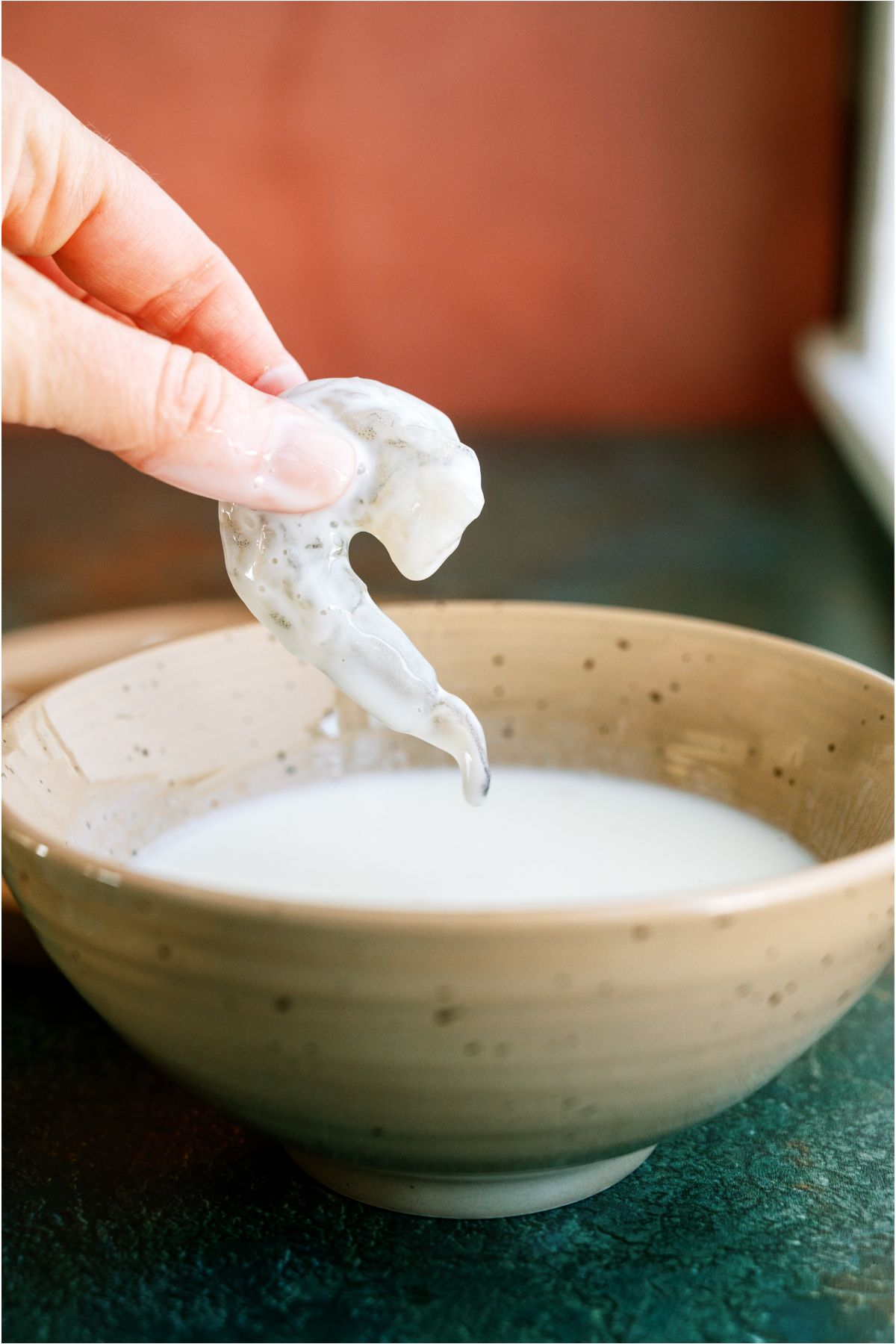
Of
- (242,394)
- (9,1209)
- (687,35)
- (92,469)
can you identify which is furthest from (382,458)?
(687,35)

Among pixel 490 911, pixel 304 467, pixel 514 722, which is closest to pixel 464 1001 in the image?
pixel 490 911

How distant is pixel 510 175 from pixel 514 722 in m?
2.59

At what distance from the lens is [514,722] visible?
76cm

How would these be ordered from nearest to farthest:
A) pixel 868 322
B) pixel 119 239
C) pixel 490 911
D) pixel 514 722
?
pixel 490 911 < pixel 119 239 < pixel 514 722 < pixel 868 322

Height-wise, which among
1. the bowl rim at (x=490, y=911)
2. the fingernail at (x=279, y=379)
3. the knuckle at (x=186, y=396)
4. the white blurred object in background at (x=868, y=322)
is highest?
the knuckle at (x=186, y=396)

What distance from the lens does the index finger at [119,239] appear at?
0.57 m

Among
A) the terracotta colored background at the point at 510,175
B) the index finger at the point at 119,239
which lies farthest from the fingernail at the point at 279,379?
the terracotta colored background at the point at 510,175

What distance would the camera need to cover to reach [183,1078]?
1.47ft

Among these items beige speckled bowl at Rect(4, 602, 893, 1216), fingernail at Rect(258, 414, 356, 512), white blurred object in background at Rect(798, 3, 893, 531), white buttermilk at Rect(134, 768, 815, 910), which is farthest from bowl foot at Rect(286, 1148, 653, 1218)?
white blurred object in background at Rect(798, 3, 893, 531)

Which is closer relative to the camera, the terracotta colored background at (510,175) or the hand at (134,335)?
the hand at (134,335)

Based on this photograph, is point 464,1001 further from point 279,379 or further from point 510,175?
point 510,175

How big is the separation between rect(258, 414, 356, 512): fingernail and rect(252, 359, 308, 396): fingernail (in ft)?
0.43

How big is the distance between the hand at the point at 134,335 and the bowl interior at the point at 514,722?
0.47 feet

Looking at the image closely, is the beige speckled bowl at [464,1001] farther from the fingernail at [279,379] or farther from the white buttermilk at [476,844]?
the fingernail at [279,379]
